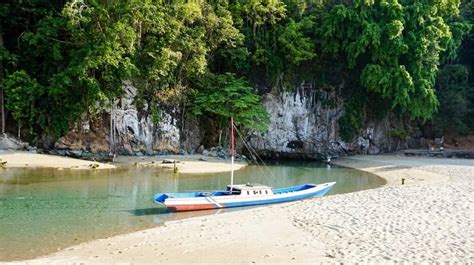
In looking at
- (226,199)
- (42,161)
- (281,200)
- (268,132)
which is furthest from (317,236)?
(268,132)

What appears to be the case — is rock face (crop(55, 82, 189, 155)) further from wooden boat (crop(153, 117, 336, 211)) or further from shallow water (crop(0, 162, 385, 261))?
wooden boat (crop(153, 117, 336, 211))

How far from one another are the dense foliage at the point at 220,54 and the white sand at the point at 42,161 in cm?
429

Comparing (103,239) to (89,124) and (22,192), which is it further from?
(89,124)

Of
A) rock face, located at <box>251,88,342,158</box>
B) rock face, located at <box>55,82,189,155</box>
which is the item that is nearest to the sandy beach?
rock face, located at <box>55,82,189,155</box>

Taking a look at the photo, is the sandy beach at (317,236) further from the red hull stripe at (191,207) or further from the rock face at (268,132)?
the rock face at (268,132)

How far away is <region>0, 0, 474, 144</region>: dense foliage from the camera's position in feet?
105

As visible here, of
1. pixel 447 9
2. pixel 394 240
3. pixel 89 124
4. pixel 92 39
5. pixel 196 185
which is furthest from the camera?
pixel 447 9

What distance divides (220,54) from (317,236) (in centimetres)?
2817

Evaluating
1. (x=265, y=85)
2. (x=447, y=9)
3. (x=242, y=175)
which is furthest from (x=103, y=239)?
(x=447, y=9)

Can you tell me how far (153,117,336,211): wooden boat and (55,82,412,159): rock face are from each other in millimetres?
16783

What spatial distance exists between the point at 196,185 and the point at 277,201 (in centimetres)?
556

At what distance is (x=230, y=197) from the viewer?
18734mm

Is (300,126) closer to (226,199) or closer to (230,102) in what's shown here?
(230,102)

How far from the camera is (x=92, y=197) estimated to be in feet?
65.5
